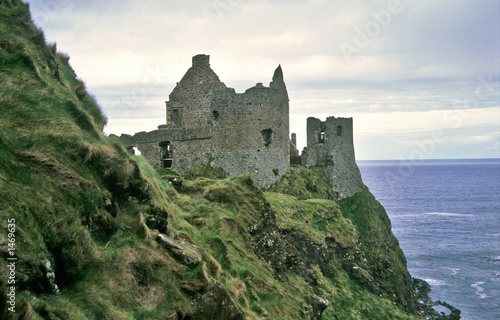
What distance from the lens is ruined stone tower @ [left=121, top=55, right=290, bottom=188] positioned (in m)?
30.5

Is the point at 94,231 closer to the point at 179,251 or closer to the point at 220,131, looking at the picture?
the point at 179,251

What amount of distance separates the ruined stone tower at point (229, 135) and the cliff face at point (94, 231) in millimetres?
11295

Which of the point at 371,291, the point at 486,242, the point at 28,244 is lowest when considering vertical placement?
the point at 486,242

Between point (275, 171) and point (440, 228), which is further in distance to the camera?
point (440, 228)

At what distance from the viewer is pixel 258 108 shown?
100 feet

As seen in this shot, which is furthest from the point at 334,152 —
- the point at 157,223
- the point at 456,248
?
the point at 456,248

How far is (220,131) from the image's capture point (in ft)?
102

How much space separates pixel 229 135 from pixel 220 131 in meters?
0.85

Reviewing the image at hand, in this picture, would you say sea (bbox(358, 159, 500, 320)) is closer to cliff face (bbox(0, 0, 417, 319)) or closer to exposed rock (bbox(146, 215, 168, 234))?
cliff face (bbox(0, 0, 417, 319))


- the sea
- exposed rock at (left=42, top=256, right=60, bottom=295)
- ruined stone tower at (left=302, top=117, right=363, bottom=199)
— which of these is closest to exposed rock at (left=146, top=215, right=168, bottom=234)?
exposed rock at (left=42, top=256, right=60, bottom=295)

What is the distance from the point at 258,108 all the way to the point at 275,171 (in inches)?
197

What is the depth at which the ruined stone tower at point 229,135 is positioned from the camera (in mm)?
30484

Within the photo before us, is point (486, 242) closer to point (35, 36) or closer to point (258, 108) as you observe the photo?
point (258, 108)

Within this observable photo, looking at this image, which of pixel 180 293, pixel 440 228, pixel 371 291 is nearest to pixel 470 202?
pixel 440 228
